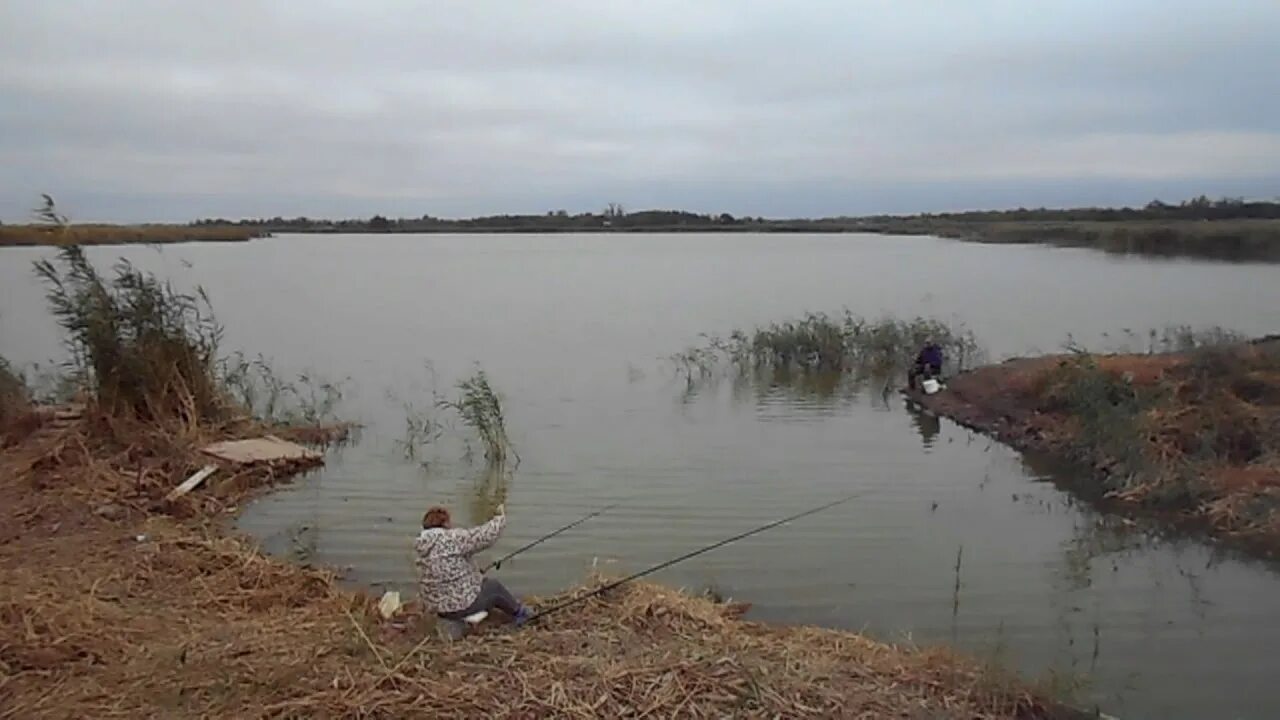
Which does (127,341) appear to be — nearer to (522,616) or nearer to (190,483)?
(190,483)

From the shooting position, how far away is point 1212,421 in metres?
12.7

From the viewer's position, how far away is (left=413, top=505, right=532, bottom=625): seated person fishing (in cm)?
627

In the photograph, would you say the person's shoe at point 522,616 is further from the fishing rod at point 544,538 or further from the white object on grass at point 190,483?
the white object on grass at point 190,483

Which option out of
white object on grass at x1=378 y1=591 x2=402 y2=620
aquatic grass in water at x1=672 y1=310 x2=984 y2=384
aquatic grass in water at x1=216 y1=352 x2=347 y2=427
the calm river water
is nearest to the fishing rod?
the calm river water

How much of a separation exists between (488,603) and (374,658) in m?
0.91

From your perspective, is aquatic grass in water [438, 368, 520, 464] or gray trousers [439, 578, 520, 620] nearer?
gray trousers [439, 578, 520, 620]

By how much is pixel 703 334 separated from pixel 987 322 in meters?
7.89

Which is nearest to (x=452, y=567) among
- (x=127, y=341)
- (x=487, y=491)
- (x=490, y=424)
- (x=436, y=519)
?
(x=436, y=519)

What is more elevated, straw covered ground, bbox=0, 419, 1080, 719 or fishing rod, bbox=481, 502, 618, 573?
straw covered ground, bbox=0, 419, 1080, 719

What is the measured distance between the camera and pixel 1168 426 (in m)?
12.9

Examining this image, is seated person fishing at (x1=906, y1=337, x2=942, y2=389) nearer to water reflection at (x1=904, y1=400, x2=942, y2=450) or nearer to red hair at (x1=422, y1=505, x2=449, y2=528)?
water reflection at (x1=904, y1=400, x2=942, y2=450)

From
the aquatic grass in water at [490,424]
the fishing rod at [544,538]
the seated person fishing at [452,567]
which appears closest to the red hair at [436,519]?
the seated person fishing at [452,567]

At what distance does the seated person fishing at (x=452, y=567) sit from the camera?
20.6 ft

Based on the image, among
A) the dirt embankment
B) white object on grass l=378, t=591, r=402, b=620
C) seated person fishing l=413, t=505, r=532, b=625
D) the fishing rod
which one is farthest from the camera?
the dirt embankment
